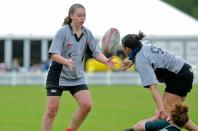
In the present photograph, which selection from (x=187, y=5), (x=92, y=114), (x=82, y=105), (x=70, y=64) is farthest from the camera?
(x=187, y=5)

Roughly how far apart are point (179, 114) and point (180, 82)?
122cm

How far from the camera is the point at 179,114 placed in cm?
969

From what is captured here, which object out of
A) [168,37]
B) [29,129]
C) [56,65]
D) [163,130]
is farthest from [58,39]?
[168,37]

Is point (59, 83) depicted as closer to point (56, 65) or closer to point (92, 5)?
point (56, 65)

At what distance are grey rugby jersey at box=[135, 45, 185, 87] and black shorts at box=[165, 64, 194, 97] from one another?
0.09 m

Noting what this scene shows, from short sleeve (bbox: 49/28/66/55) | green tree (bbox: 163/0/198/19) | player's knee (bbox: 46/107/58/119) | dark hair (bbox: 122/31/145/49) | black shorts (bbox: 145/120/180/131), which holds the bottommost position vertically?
green tree (bbox: 163/0/198/19)

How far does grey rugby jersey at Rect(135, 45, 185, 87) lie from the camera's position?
10.4m

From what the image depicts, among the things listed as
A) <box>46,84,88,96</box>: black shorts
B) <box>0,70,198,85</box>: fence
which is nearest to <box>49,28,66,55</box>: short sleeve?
<box>46,84,88,96</box>: black shorts

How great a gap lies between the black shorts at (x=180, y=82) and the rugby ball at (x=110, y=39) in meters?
1.40

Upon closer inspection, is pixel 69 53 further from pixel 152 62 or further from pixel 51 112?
pixel 152 62

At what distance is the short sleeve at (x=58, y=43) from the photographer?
448 inches

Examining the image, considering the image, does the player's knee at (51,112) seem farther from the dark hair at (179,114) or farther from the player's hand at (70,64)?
the dark hair at (179,114)

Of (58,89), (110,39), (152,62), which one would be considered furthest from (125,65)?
(58,89)

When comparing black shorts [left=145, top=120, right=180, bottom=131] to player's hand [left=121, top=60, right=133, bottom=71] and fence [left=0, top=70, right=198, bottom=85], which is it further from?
fence [left=0, top=70, right=198, bottom=85]
